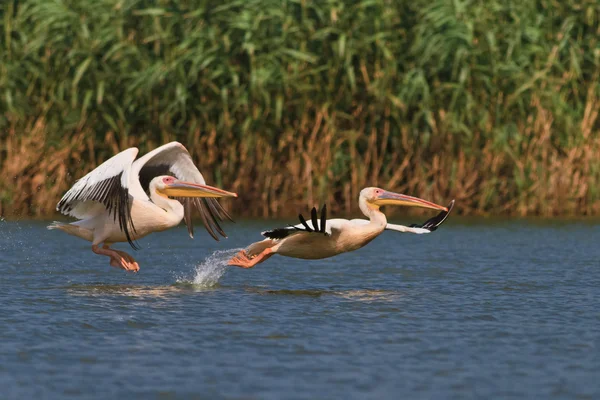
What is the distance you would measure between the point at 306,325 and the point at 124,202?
7.79ft

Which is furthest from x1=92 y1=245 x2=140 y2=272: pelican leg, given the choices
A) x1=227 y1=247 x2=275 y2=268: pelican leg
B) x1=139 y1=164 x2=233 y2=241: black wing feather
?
x1=139 y1=164 x2=233 y2=241: black wing feather

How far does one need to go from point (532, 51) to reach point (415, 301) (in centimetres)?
709

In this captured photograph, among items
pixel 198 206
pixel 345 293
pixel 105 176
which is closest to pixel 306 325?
pixel 345 293

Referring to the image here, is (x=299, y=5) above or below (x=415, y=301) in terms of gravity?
above

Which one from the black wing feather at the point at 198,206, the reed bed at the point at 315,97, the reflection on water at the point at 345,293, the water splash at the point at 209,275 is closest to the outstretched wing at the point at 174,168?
the black wing feather at the point at 198,206

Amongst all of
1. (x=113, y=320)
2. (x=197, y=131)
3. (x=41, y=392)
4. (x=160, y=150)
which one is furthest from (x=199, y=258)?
(x=41, y=392)

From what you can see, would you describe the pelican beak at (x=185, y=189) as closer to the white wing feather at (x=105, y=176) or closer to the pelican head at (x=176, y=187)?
the pelican head at (x=176, y=187)

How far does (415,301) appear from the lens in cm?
874

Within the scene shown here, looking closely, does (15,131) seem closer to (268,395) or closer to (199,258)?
(199,258)

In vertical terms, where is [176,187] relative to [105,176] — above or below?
below

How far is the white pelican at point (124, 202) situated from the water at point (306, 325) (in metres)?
0.42

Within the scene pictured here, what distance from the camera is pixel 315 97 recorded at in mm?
15266

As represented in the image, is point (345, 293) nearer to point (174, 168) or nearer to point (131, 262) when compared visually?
point (131, 262)

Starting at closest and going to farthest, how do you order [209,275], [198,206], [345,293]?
1. [345,293]
2. [209,275]
3. [198,206]
